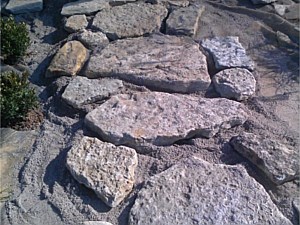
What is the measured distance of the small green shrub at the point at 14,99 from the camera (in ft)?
10.5

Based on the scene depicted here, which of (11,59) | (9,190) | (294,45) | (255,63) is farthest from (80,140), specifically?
(294,45)

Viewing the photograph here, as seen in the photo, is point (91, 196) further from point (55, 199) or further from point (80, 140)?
point (80, 140)

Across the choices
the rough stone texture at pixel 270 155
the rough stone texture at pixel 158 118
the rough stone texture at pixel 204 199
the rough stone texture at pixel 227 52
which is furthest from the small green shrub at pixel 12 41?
the rough stone texture at pixel 270 155

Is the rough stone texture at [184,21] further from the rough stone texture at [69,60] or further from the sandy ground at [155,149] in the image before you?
the rough stone texture at [69,60]

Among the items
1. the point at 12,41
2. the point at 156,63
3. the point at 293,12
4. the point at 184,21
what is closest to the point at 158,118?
the point at 156,63

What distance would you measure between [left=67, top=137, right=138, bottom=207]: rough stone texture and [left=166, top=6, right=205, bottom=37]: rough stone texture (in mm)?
1344

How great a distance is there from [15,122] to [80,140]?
542 mm

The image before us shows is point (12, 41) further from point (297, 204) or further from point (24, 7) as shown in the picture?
point (297, 204)

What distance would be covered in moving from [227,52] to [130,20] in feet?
2.88

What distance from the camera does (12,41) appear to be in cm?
380

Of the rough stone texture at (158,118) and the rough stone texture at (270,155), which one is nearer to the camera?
the rough stone texture at (270,155)

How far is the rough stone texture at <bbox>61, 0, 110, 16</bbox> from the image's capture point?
4.26 m

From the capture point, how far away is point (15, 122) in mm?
3295

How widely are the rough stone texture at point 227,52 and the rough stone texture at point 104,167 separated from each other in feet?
3.45
